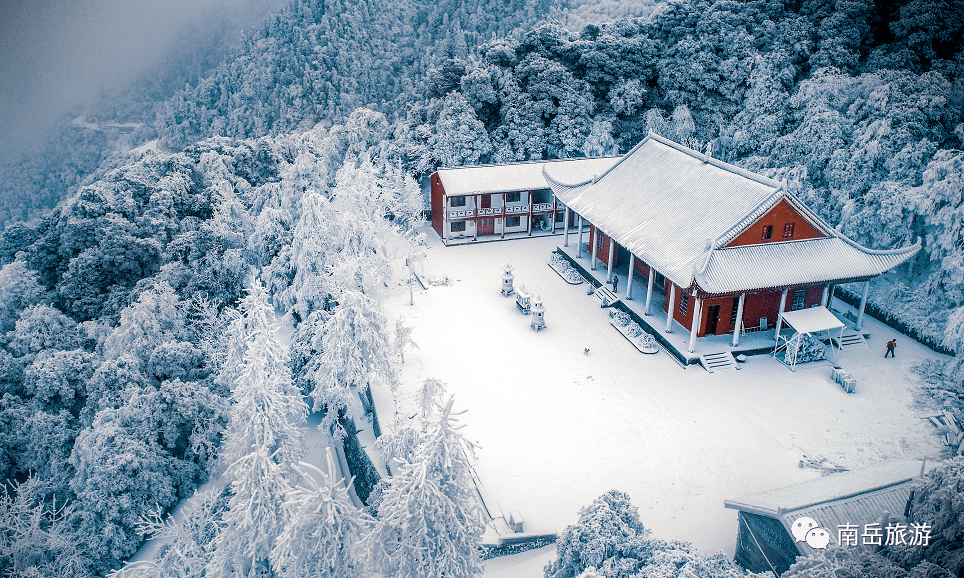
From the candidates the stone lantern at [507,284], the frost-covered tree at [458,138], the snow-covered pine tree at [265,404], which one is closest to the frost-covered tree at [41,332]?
the snow-covered pine tree at [265,404]

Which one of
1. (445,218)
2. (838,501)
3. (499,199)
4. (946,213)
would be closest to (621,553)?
(838,501)

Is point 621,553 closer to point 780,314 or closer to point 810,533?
point 810,533

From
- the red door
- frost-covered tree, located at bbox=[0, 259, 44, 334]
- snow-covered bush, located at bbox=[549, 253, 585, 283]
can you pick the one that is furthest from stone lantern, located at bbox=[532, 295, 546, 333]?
frost-covered tree, located at bbox=[0, 259, 44, 334]

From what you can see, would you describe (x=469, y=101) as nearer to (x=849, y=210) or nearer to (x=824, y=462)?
(x=849, y=210)

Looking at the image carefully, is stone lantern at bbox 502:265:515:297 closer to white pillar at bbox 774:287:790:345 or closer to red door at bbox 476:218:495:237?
red door at bbox 476:218:495:237

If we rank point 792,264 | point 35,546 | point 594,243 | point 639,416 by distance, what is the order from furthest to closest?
1. point 594,243
2. point 792,264
3. point 639,416
4. point 35,546
